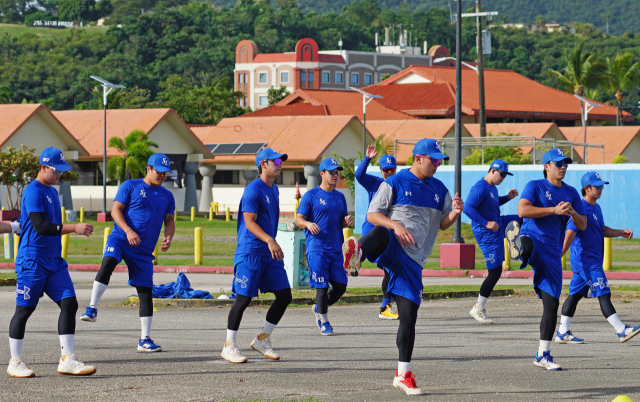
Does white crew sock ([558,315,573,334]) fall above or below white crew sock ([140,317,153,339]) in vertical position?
below

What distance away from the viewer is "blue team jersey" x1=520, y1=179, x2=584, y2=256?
910 centimetres

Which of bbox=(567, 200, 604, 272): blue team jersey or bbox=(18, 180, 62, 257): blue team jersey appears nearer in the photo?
bbox=(18, 180, 62, 257): blue team jersey

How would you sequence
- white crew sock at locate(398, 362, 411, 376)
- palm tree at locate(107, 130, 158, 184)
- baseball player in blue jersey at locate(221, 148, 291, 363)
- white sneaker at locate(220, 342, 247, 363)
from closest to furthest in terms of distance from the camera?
1. white crew sock at locate(398, 362, 411, 376)
2. white sneaker at locate(220, 342, 247, 363)
3. baseball player in blue jersey at locate(221, 148, 291, 363)
4. palm tree at locate(107, 130, 158, 184)

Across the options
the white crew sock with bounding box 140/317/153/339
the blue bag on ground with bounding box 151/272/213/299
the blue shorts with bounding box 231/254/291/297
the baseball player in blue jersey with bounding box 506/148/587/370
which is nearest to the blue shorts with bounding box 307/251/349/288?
the blue shorts with bounding box 231/254/291/297

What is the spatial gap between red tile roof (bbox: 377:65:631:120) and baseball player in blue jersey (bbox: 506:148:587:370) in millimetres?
59557

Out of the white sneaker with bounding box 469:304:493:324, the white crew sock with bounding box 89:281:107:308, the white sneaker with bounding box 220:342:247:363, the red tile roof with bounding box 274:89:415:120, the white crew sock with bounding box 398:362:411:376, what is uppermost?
the red tile roof with bounding box 274:89:415:120

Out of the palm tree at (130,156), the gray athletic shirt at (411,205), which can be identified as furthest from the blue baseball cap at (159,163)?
the palm tree at (130,156)

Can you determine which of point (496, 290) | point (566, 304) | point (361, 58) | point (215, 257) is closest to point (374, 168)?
point (215, 257)

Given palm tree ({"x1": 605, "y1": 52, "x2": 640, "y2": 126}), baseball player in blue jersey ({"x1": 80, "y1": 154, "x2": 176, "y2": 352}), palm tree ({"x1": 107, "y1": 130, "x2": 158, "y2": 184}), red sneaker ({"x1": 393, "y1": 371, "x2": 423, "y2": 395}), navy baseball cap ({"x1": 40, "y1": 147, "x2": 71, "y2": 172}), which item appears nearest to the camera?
red sneaker ({"x1": 393, "y1": 371, "x2": 423, "y2": 395})

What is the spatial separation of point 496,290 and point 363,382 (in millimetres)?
8403

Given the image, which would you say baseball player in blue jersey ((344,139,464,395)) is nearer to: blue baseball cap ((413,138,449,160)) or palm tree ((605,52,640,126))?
blue baseball cap ((413,138,449,160))

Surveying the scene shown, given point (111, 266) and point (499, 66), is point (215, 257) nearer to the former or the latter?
point (111, 266)

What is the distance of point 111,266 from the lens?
10.0 meters

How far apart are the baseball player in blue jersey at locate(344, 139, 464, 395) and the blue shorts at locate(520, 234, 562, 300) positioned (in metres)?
1.55
